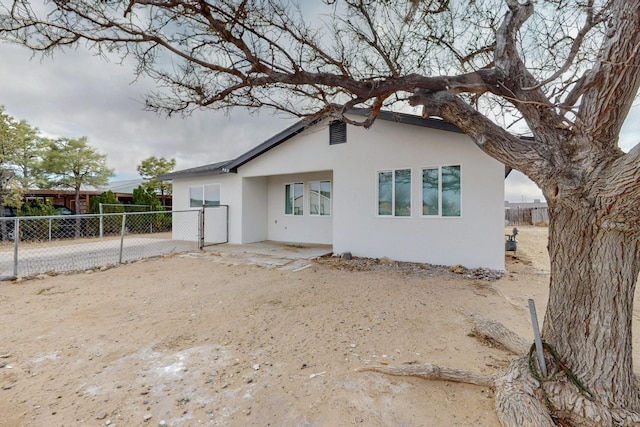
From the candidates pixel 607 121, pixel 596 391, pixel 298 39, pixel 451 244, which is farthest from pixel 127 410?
pixel 451 244

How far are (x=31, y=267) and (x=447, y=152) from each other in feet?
32.6

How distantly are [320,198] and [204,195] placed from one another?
456 centimetres

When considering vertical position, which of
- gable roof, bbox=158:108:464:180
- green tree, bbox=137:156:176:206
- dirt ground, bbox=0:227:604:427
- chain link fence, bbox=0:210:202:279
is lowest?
dirt ground, bbox=0:227:604:427

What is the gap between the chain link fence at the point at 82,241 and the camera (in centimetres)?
681

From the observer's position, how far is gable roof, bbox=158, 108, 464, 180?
255 inches

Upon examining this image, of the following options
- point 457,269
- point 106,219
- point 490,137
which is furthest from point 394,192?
point 106,219

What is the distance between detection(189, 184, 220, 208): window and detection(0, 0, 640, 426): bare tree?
6270 millimetres

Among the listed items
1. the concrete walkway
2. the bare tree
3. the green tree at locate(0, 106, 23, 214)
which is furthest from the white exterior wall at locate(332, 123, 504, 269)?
the green tree at locate(0, 106, 23, 214)

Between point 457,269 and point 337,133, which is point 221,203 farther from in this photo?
point 457,269

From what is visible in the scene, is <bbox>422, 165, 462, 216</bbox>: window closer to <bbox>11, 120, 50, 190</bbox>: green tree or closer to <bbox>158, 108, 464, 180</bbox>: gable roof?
<bbox>158, 108, 464, 180</bbox>: gable roof

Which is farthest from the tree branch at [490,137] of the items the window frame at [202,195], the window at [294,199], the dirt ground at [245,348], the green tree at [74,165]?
the green tree at [74,165]

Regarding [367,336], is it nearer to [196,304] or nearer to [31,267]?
[196,304]

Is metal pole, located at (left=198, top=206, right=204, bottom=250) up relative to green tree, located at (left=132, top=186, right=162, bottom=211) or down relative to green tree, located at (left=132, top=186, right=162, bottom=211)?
down

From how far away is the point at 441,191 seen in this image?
6859 mm
